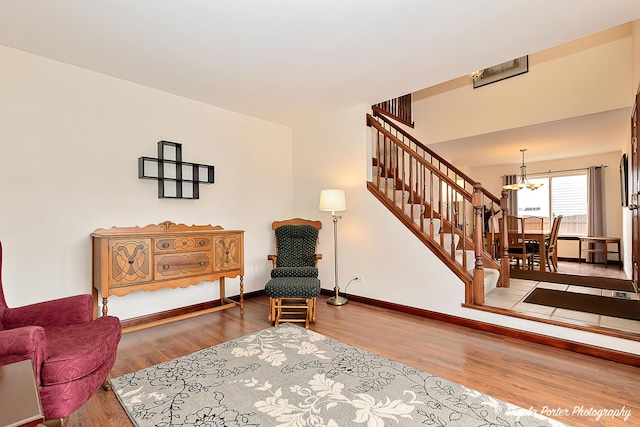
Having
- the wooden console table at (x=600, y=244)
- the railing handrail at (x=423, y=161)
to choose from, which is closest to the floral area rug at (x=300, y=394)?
the railing handrail at (x=423, y=161)

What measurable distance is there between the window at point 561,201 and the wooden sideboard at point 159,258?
787cm

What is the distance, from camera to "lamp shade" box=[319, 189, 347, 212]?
391 centimetres

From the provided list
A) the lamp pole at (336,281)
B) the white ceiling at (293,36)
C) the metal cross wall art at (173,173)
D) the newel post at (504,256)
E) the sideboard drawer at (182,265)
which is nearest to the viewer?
the white ceiling at (293,36)

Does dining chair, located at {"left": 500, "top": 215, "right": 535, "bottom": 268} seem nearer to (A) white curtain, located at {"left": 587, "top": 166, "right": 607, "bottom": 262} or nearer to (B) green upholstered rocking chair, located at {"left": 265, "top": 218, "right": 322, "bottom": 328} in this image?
(A) white curtain, located at {"left": 587, "top": 166, "right": 607, "bottom": 262}

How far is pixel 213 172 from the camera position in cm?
391

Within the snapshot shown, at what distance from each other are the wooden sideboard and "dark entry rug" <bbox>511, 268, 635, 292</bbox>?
4581 mm

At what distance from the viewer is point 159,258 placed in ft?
9.93

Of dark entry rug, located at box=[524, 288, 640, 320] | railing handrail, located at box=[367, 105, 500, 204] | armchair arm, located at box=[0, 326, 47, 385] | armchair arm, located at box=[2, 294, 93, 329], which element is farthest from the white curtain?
armchair arm, located at box=[0, 326, 47, 385]

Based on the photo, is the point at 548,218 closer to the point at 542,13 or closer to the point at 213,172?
the point at 542,13

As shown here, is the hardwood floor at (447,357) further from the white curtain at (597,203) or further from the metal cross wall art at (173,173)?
the white curtain at (597,203)

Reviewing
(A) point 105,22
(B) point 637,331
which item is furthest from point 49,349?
(B) point 637,331

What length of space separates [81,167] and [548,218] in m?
9.60

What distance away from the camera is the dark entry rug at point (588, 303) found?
10.1 ft

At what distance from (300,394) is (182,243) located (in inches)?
80.3
